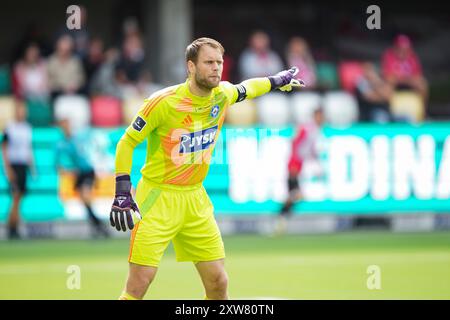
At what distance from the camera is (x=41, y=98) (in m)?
21.6

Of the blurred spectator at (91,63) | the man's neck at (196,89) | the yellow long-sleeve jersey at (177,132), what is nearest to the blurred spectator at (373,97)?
the blurred spectator at (91,63)

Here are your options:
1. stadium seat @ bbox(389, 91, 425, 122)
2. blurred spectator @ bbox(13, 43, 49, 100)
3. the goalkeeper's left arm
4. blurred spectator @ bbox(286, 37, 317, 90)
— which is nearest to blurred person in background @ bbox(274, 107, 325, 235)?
blurred spectator @ bbox(286, 37, 317, 90)

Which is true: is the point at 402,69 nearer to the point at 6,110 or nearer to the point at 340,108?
the point at 340,108

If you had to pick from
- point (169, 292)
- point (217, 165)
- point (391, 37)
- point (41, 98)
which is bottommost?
point (169, 292)

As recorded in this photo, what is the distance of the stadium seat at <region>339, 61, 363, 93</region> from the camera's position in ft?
77.7

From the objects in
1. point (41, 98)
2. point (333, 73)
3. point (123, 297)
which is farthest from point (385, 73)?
point (123, 297)

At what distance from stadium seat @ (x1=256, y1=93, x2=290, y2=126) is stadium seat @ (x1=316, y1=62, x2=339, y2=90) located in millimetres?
1388

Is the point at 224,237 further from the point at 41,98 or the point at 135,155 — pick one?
the point at 41,98

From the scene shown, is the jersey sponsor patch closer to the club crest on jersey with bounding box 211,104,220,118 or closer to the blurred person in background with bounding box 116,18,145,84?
the club crest on jersey with bounding box 211,104,220,118

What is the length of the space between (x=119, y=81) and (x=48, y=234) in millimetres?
3564

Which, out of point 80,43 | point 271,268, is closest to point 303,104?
point 80,43

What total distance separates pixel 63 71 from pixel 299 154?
4.85 meters

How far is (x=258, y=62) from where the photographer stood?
22750 mm
